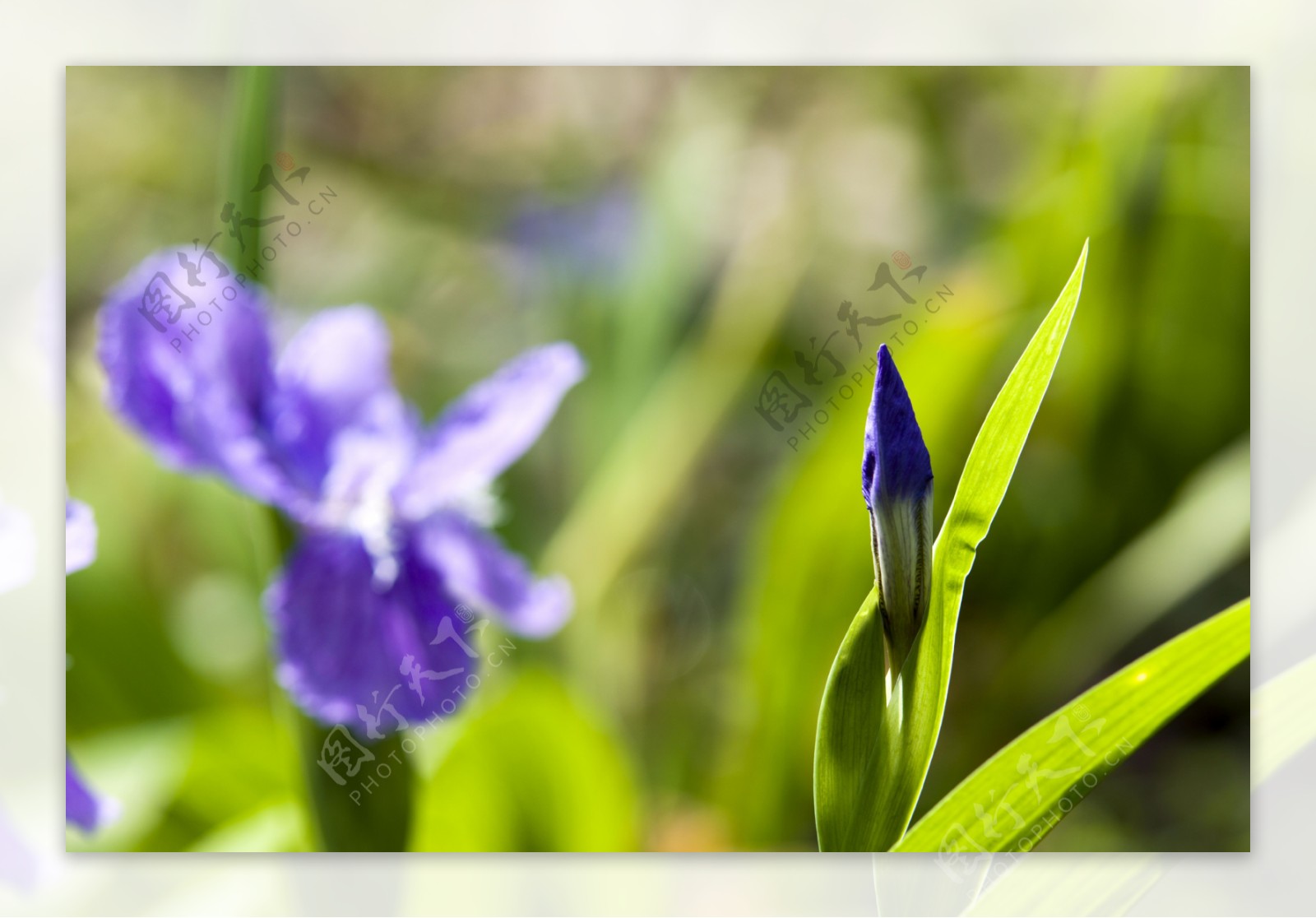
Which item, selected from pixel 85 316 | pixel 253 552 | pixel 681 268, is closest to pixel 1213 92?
pixel 681 268

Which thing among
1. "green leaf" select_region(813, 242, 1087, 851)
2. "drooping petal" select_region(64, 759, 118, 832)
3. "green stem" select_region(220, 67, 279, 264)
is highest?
"green stem" select_region(220, 67, 279, 264)

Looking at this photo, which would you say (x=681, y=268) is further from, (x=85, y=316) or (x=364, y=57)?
(x=85, y=316)

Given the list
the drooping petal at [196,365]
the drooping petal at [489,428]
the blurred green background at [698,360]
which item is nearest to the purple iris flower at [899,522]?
the blurred green background at [698,360]

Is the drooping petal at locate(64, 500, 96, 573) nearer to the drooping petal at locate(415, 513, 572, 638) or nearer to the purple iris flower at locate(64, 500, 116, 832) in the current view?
the purple iris flower at locate(64, 500, 116, 832)

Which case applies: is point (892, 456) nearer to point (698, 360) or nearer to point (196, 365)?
point (698, 360)

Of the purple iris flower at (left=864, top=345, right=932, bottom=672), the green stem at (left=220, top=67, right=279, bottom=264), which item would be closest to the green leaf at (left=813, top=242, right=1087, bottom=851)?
the purple iris flower at (left=864, top=345, right=932, bottom=672)

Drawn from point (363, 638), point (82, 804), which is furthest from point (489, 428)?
point (82, 804)
